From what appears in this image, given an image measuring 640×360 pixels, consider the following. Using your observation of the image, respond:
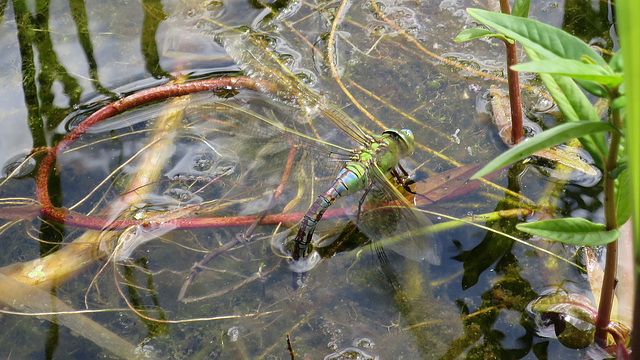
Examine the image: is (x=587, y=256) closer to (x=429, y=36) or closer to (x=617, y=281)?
(x=617, y=281)

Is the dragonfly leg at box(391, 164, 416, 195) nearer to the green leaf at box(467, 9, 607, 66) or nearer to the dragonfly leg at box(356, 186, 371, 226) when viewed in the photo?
the dragonfly leg at box(356, 186, 371, 226)

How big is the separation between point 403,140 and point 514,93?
62 centimetres

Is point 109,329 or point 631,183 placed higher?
point 631,183

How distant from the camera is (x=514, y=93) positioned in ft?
8.16

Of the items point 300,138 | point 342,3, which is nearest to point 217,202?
point 300,138

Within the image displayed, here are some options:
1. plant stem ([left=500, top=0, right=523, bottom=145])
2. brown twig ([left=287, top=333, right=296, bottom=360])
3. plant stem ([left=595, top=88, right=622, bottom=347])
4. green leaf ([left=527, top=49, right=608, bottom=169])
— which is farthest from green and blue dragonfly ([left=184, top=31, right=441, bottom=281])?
green leaf ([left=527, top=49, right=608, bottom=169])

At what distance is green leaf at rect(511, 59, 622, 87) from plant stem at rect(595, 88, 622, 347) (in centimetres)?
14

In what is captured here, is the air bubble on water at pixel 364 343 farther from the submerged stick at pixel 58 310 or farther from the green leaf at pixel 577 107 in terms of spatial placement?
→ the green leaf at pixel 577 107

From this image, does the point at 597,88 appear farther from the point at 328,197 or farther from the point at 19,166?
the point at 19,166

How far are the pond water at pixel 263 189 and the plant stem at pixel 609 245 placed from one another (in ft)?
0.59

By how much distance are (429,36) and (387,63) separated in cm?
37

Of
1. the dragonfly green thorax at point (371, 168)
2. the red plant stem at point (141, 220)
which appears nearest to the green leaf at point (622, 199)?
the red plant stem at point (141, 220)

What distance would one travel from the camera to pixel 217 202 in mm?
2766

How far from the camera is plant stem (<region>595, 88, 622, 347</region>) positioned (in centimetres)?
139
